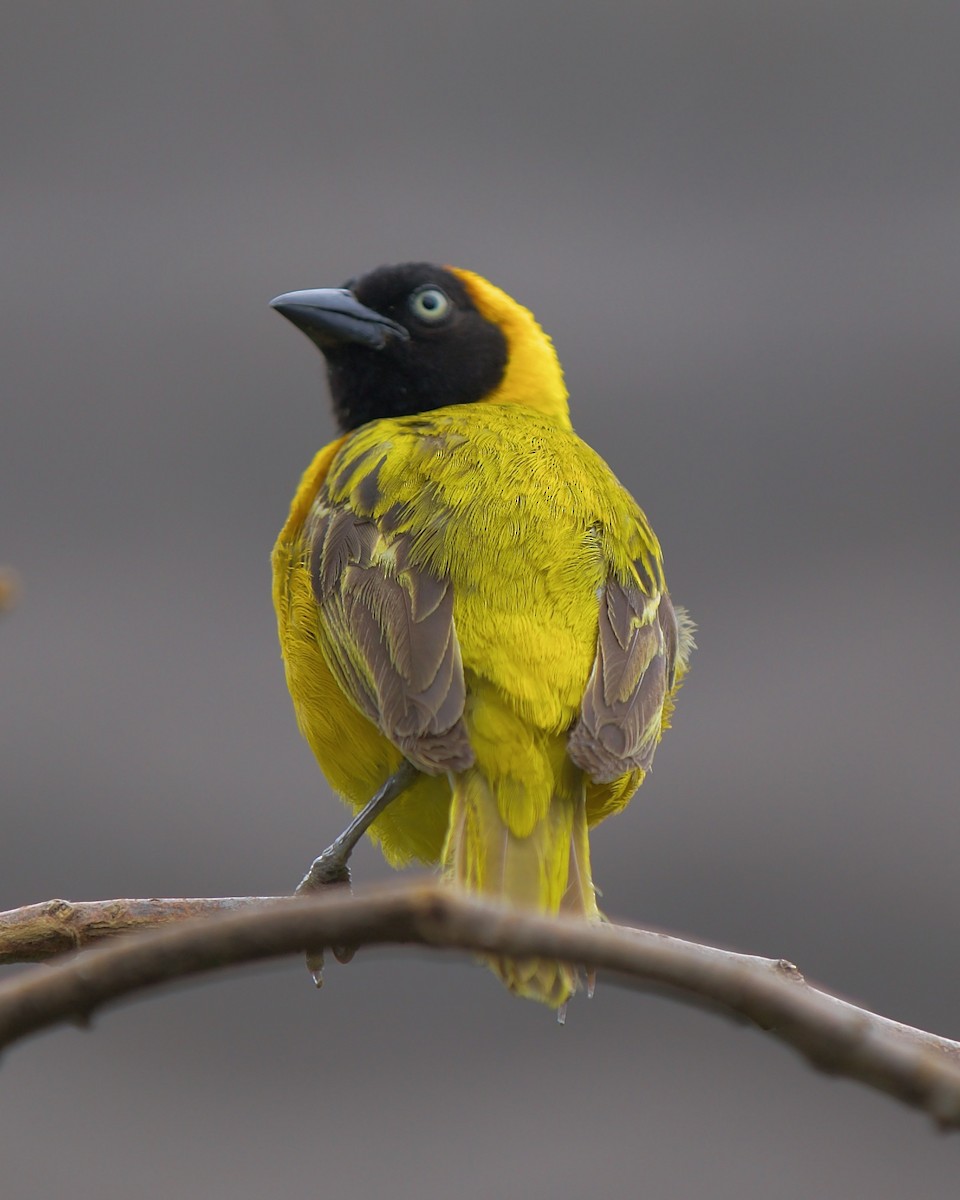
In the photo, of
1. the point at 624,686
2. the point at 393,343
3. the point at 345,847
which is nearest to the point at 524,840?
the point at 624,686

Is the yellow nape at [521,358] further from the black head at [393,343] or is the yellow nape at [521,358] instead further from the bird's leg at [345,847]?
the bird's leg at [345,847]

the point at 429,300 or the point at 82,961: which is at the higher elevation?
the point at 429,300

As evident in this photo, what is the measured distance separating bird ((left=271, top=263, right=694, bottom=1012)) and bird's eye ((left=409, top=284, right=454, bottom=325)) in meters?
0.21

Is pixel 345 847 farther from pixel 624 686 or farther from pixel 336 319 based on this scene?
pixel 336 319

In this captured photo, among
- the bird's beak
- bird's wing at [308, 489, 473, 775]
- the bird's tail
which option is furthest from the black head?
the bird's tail

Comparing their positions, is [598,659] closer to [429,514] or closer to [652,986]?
[429,514]

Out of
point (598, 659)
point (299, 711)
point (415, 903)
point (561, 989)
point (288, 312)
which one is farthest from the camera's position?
point (288, 312)

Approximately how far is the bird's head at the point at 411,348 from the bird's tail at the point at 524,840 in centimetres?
174

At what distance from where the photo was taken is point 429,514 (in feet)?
10.8

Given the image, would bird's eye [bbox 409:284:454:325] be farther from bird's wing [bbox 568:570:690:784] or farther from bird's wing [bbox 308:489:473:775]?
bird's wing [bbox 568:570:690:784]

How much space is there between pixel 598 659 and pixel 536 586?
211 millimetres

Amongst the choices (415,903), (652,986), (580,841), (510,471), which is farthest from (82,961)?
Result: (510,471)

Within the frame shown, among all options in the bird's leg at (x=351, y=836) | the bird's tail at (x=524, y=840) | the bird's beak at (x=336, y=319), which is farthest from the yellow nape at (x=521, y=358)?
the bird's tail at (x=524, y=840)

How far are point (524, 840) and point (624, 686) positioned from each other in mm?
456
